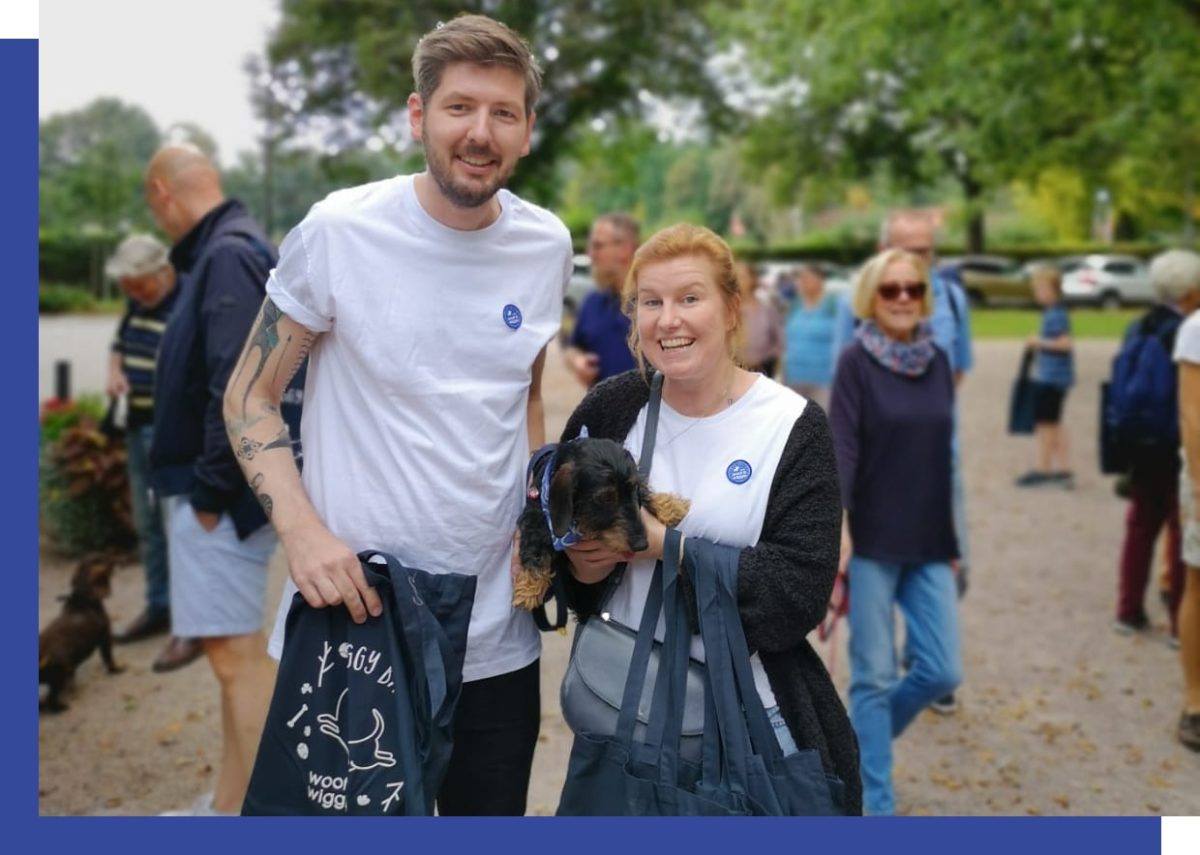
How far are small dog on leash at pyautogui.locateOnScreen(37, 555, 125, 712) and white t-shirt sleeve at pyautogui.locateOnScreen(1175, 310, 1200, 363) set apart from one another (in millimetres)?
5181

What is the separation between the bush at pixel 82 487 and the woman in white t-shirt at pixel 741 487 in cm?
657

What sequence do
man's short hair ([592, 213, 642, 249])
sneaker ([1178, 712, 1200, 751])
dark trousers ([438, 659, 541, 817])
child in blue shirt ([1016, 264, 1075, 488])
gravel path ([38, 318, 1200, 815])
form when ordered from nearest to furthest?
dark trousers ([438, 659, 541, 817]) → gravel path ([38, 318, 1200, 815]) → sneaker ([1178, 712, 1200, 751]) → man's short hair ([592, 213, 642, 249]) → child in blue shirt ([1016, 264, 1075, 488])

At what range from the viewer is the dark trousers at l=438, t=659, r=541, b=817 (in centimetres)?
259

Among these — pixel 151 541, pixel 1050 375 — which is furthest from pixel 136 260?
pixel 1050 375

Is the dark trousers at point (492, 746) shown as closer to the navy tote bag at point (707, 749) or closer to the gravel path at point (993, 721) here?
the navy tote bag at point (707, 749)

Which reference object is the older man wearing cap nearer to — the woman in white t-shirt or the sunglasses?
the sunglasses

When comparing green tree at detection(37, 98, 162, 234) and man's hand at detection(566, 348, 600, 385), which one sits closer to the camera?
man's hand at detection(566, 348, 600, 385)

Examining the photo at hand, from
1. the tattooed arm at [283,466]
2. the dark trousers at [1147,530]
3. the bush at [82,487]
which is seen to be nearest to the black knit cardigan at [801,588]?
the tattooed arm at [283,466]

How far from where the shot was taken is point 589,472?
7.55ft

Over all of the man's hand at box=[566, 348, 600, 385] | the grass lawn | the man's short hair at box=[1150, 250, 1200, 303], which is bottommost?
the man's hand at box=[566, 348, 600, 385]

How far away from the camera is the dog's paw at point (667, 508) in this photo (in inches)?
93.0

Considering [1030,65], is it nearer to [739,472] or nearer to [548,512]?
[739,472]

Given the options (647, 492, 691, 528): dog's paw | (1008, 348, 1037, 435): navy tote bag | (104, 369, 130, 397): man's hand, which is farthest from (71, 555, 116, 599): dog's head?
(1008, 348, 1037, 435): navy tote bag

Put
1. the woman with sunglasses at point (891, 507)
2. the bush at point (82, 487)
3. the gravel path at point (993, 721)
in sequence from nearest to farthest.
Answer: the woman with sunglasses at point (891, 507) → the gravel path at point (993, 721) → the bush at point (82, 487)
